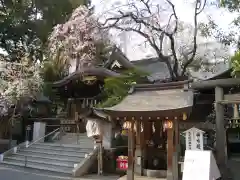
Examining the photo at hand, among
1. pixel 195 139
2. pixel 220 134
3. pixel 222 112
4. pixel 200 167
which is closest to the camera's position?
pixel 200 167

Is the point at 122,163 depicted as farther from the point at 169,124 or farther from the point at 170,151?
the point at 169,124

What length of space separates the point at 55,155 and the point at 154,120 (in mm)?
6353

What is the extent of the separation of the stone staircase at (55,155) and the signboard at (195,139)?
5.20 m

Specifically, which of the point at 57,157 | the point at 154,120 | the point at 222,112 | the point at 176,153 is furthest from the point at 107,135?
the point at 222,112

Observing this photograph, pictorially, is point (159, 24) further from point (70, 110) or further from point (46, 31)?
point (46, 31)

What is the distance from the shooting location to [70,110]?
66.7ft

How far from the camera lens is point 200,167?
797 centimetres

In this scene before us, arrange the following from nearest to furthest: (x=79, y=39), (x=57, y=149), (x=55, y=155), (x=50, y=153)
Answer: (x=55, y=155) < (x=50, y=153) < (x=57, y=149) < (x=79, y=39)

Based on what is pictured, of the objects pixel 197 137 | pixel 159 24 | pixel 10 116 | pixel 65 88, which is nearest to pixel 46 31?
pixel 65 88

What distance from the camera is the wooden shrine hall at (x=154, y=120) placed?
940cm

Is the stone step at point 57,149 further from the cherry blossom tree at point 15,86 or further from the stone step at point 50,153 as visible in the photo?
the cherry blossom tree at point 15,86

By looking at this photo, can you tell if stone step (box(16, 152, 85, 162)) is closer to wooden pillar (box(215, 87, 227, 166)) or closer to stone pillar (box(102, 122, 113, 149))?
stone pillar (box(102, 122, 113, 149))

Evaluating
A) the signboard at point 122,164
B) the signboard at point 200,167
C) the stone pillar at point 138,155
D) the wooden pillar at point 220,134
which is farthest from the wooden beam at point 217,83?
the signboard at point 122,164

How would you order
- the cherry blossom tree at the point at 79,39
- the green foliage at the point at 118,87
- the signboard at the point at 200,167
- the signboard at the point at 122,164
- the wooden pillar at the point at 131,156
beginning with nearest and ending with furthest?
the signboard at the point at 200,167
the wooden pillar at the point at 131,156
the signboard at the point at 122,164
the green foliage at the point at 118,87
the cherry blossom tree at the point at 79,39
